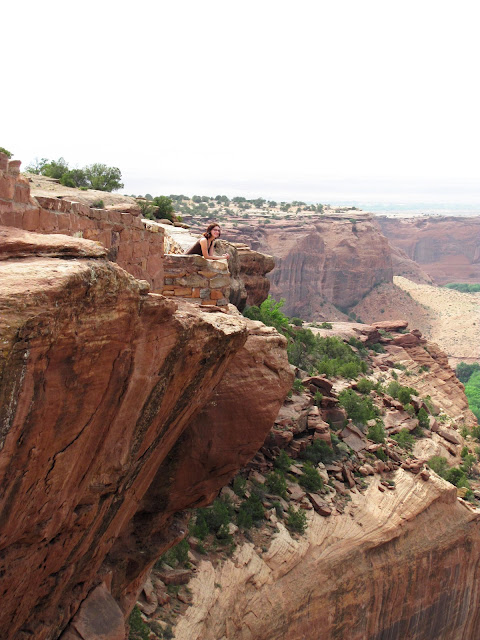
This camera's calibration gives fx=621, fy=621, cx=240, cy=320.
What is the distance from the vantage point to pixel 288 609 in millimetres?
15398

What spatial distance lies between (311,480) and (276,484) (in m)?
1.38

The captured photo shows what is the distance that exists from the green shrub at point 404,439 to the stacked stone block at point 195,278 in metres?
16.9

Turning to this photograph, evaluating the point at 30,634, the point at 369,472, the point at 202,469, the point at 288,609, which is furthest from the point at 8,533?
the point at 369,472

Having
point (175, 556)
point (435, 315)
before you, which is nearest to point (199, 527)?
point (175, 556)

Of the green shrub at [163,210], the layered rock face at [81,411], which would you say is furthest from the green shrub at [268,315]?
the layered rock face at [81,411]

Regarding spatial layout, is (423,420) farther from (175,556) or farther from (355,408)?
(175,556)

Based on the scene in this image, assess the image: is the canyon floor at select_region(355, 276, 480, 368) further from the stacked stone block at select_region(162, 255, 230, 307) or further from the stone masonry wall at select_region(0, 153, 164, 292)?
the stone masonry wall at select_region(0, 153, 164, 292)

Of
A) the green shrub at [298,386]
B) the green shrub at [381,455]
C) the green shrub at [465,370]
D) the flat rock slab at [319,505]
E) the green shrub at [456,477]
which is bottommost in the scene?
the green shrub at [465,370]

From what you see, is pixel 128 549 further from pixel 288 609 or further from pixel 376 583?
pixel 376 583

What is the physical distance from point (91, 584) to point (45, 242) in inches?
220

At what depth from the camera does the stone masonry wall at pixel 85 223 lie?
25.3ft

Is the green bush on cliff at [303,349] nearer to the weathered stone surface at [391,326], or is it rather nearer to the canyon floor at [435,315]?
the weathered stone surface at [391,326]

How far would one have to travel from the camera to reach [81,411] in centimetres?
629

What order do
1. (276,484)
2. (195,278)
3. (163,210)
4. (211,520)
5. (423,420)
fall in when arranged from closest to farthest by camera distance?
1. (195,278)
2. (211,520)
3. (276,484)
4. (163,210)
5. (423,420)
